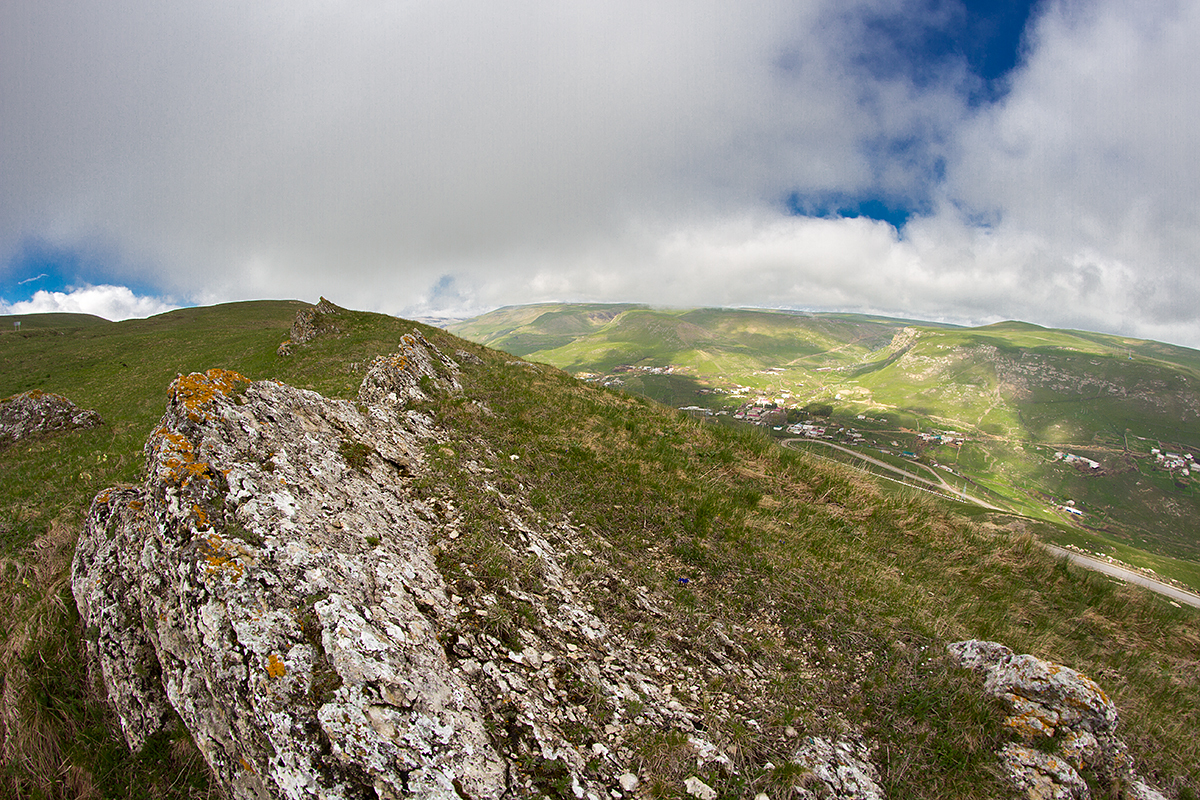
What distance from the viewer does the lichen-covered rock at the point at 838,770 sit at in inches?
182

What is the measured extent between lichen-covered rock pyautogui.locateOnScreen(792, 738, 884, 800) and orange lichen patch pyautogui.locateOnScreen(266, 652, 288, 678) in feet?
18.2

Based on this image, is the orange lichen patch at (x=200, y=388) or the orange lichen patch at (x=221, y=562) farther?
the orange lichen patch at (x=200, y=388)

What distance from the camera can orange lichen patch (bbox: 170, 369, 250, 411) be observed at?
6.38 meters

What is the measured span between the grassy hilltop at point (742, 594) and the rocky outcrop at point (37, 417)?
101 cm

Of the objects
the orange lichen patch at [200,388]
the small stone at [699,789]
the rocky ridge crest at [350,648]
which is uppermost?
the orange lichen patch at [200,388]

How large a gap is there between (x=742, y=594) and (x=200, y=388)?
10201mm

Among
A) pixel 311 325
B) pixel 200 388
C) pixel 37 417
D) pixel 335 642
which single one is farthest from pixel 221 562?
pixel 311 325

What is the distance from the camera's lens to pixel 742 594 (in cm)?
773

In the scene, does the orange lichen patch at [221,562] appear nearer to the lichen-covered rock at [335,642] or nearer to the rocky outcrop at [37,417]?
the lichen-covered rock at [335,642]

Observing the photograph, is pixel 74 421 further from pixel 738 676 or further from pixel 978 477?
pixel 978 477

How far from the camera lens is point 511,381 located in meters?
19.2

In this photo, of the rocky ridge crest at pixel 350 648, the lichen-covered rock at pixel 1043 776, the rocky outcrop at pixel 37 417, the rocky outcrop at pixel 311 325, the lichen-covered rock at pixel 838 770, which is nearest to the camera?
the rocky ridge crest at pixel 350 648

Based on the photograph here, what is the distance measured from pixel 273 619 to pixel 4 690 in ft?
13.6

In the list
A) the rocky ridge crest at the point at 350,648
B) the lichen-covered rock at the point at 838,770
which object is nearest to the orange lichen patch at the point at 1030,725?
the rocky ridge crest at the point at 350,648
